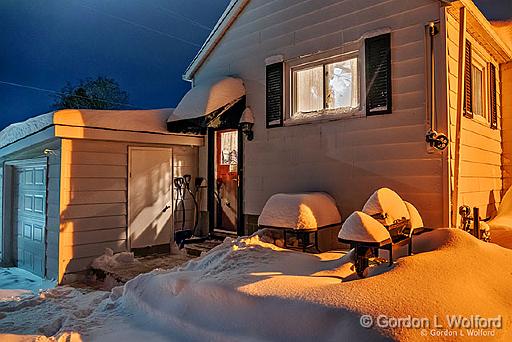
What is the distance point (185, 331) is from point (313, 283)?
1.31m

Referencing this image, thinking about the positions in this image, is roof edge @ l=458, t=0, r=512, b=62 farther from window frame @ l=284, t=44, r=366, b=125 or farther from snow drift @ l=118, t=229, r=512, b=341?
snow drift @ l=118, t=229, r=512, b=341

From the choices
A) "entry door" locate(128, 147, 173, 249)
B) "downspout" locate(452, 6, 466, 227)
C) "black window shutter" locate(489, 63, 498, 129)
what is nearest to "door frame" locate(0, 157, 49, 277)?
"entry door" locate(128, 147, 173, 249)

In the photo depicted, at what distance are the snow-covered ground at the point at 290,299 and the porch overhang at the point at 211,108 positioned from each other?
335cm

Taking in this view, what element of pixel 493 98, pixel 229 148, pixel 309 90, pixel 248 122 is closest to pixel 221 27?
pixel 248 122

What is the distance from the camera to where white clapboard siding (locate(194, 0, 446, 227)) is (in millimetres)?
4996

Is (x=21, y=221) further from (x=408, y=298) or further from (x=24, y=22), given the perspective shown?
(x=24, y=22)

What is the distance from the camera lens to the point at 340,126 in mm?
5855

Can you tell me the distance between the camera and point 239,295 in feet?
10.5

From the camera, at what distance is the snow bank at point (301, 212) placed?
17.2 feet

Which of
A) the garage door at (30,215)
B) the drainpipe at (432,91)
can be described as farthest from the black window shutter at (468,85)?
the garage door at (30,215)

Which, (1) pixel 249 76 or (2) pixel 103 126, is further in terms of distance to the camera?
(1) pixel 249 76

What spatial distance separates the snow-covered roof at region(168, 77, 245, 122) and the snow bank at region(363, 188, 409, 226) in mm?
4020

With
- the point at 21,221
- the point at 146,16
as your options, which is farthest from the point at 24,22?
the point at 21,221

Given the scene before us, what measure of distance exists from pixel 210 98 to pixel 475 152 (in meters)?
5.02
